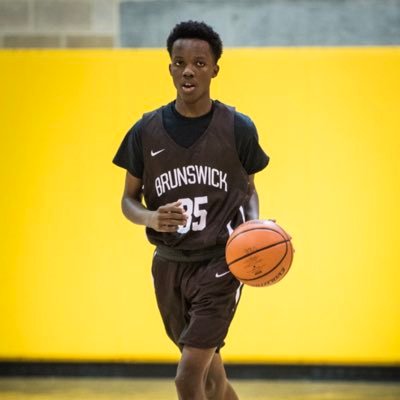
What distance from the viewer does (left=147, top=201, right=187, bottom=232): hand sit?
10.9 ft

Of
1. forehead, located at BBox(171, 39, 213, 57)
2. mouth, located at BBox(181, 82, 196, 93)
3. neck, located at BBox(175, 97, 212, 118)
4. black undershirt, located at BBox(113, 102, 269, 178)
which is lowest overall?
black undershirt, located at BBox(113, 102, 269, 178)

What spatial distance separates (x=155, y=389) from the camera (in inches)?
225

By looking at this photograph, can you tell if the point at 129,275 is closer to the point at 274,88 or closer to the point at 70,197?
the point at 70,197

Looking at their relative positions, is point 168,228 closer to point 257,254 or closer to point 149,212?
point 149,212

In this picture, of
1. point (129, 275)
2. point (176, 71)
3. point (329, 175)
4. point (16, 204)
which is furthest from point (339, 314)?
point (176, 71)

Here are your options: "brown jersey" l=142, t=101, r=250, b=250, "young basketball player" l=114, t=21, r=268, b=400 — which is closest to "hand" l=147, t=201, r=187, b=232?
"young basketball player" l=114, t=21, r=268, b=400

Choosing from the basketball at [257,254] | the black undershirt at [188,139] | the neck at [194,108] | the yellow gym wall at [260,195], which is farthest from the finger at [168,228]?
the yellow gym wall at [260,195]

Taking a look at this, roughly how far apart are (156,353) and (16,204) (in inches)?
55.3

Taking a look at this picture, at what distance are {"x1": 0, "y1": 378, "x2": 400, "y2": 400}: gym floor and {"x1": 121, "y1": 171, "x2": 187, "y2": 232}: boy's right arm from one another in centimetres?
204

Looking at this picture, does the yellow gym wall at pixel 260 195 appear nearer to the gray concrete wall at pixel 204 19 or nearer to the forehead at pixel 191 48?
the gray concrete wall at pixel 204 19

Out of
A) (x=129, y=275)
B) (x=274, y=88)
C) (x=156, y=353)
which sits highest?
(x=274, y=88)

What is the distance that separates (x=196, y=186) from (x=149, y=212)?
0.23 meters

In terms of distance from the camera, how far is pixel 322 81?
588 cm

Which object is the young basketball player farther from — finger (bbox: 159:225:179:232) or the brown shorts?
finger (bbox: 159:225:179:232)
